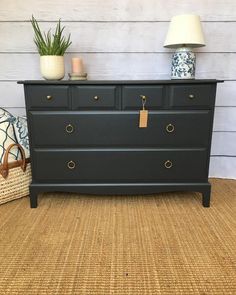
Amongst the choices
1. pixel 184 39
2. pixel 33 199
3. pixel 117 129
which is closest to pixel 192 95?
pixel 184 39

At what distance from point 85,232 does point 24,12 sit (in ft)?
5.46

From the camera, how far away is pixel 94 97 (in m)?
1.51

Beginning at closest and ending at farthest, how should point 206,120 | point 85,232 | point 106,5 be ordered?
1. point 85,232
2. point 206,120
3. point 106,5

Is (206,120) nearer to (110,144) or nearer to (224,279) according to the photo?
(110,144)

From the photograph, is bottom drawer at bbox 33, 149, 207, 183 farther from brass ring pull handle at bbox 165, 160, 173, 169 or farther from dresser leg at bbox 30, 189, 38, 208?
dresser leg at bbox 30, 189, 38, 208

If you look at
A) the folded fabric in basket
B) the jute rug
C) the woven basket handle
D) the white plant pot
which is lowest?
the jute rug

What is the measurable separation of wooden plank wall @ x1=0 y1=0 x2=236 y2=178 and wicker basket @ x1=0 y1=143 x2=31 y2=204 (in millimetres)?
554

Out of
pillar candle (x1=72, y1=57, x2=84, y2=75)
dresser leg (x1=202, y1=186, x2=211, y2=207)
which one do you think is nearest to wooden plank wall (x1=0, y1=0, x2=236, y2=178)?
pillar candle (x1=72, y1=57, x2=84, y2=75)

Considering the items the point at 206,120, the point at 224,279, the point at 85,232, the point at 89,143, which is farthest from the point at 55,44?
the point at 224,279

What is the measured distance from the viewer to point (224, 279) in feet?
3.51

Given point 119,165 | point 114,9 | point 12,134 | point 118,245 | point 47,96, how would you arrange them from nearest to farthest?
point 118,245 → point 47,96 → point 119,165 → point 12,134 → point 114,9

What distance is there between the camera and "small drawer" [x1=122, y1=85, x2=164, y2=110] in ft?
4.94

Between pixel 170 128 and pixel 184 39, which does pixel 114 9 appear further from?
pixel 170 128

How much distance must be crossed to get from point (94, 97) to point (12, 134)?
0.67 meters
